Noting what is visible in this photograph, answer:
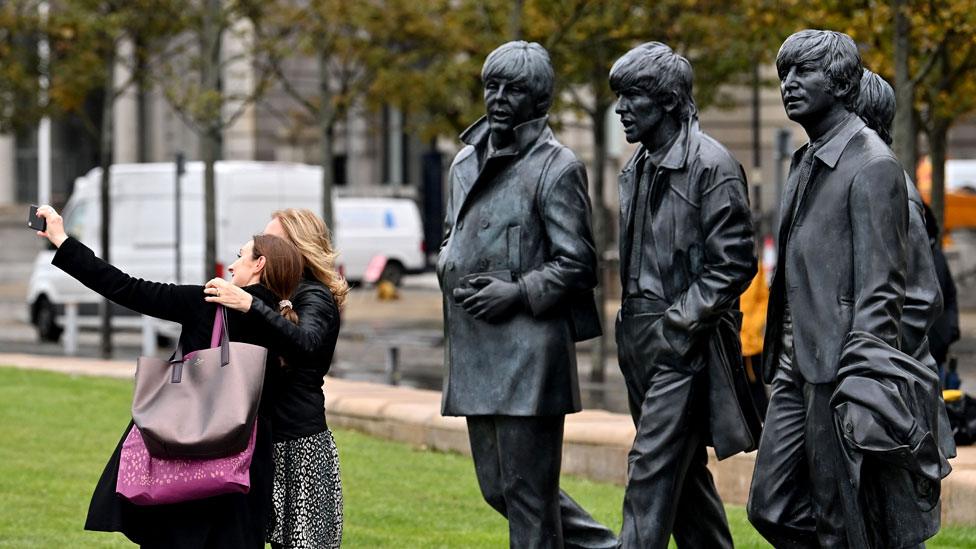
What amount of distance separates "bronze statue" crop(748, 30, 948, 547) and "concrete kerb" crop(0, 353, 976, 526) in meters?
3.05

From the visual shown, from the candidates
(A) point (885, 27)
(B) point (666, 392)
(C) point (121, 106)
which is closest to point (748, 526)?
(B) point (666, 392)

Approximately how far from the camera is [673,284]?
720 centimetres

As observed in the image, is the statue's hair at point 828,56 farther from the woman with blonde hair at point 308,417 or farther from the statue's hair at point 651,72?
the woman with blonde hair at point 308,417

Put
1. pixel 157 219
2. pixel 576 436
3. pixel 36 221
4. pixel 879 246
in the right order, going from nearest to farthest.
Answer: pixel 879 246 → pixel 36 221 → pixel 576 436 → pixel 157 219

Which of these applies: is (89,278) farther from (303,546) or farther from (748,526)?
(748,526)

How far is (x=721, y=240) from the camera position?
23.4ft

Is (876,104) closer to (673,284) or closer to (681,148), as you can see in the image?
(681,148)

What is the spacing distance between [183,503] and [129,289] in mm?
757

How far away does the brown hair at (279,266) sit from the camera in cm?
720

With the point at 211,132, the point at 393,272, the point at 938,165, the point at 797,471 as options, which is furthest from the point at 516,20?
the point at 393,272

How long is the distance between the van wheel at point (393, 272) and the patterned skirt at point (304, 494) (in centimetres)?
3159

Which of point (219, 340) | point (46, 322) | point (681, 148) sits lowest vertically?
point (46, 322)

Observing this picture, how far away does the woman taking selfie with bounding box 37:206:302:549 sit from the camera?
6848 mm

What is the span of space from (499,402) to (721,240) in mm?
986
